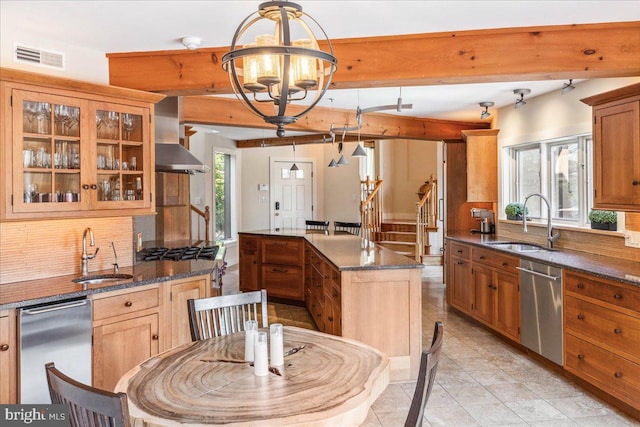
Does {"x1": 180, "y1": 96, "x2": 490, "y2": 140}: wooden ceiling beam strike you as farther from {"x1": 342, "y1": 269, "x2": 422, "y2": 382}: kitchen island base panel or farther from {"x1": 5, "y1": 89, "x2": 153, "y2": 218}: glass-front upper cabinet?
{"x1": 342, "y1": 269, "x2": 422, "y2": 382}: kitchen island base panel

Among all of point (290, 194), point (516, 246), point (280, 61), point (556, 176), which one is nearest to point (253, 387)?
point (280, 61)

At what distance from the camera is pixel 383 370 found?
74.1 inches

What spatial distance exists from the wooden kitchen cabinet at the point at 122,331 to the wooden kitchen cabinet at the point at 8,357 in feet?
1.43

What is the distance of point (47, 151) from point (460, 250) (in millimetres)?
4263

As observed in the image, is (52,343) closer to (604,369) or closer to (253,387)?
(253,387)

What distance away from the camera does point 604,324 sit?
3.21 meters

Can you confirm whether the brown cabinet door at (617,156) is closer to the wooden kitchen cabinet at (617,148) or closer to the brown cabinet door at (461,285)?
the wooden kitchen cabinet at (617,148)

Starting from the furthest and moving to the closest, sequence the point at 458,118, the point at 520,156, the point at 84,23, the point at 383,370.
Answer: the point at 458,118 → the point at 520,156 → the point at 84,23 → the point at 383,370

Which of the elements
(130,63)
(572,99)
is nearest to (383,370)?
(130,63)

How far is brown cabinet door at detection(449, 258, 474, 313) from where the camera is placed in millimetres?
5262

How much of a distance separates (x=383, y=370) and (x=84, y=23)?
2.80 metres

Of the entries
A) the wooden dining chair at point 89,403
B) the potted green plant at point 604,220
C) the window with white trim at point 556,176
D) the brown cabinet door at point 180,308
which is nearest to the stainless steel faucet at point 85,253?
the brown cabinet door at point 180,308

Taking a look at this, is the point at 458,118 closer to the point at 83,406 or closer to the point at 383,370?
the point at 383,370

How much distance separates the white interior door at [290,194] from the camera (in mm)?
10586
